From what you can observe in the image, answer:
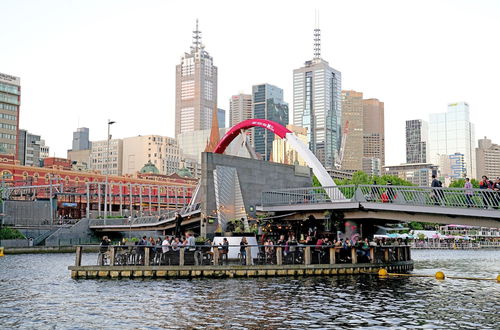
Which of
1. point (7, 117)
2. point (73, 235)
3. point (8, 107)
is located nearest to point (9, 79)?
point (8, 107)

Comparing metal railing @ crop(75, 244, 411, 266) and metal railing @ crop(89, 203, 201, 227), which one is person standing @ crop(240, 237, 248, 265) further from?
metal railing @ crop(89, 203, 201, 227)

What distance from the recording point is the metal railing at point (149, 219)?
206 feet

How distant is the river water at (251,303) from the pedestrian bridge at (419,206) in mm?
4339

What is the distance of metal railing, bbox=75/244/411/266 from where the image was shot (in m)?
38.8

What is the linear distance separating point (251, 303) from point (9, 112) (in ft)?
533

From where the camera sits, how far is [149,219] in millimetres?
83500

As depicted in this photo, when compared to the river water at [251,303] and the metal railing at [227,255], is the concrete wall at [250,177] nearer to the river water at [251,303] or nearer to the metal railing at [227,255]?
the metal railing at [227,255]

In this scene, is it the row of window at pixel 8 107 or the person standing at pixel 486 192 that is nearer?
the person standing at pixel 486 192

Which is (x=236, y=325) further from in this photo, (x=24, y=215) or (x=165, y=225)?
(x=24, y=215)

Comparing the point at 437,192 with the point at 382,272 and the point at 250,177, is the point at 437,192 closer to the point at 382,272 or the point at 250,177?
the point at 382,272

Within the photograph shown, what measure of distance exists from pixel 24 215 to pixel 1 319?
73577mm

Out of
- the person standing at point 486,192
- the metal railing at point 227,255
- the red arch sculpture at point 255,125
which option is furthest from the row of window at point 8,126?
the person standing at point 486,192

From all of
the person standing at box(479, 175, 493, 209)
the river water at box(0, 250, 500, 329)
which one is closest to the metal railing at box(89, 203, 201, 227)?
the river water at box(0, 250, 500, 329)

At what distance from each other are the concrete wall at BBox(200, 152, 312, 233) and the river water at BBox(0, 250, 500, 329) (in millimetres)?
16558
